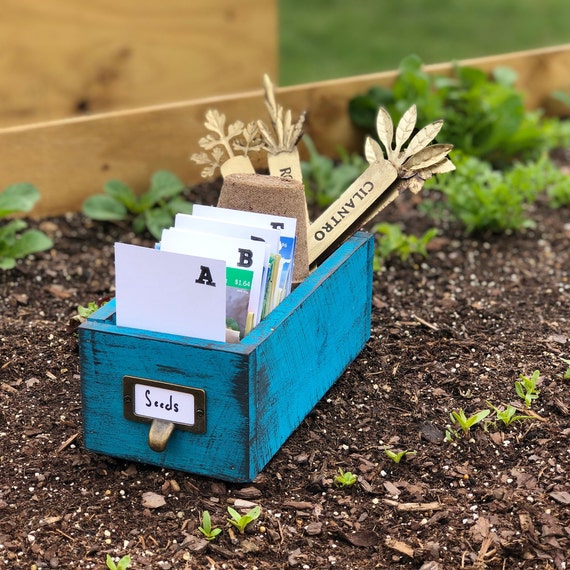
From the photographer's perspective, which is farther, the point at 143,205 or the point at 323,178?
the point at 323,178

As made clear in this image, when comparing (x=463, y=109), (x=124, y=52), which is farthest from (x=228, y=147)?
(x=463, y=109)

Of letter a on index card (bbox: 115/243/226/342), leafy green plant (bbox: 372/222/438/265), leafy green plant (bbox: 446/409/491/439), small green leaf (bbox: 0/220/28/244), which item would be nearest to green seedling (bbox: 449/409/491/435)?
leafy green plant (bbox: 446/409/491/439)

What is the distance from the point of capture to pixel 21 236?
3008 mm

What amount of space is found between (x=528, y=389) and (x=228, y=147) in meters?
0.88

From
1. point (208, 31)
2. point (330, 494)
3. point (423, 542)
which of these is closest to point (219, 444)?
point (330, 494)

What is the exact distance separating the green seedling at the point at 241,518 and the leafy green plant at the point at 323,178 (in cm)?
163

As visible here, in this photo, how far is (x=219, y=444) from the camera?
1.96 metres

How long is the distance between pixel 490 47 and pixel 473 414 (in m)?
4.44

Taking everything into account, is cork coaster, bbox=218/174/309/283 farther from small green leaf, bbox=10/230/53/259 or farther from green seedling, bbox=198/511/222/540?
small green leaf, bbox=10/230/53/259

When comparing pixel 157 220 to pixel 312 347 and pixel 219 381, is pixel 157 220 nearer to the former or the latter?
pixel 312 347

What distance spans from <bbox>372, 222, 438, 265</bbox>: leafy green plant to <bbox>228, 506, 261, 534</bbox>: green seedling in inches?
51.5

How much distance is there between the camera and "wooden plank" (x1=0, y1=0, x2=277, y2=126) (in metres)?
3.37

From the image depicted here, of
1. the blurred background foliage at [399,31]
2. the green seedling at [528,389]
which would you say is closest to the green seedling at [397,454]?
the green seedling at [528,389]

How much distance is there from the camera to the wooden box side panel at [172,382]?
1894 millimetres
